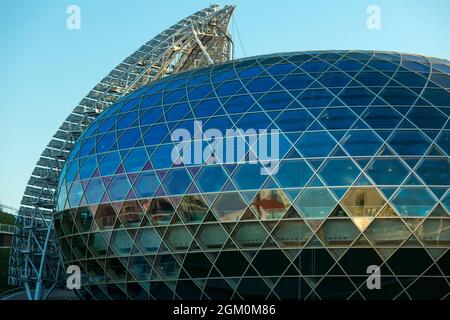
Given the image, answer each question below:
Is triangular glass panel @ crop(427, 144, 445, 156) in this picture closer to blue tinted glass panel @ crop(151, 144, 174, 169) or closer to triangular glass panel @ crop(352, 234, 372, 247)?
triangular glass panel @ crop(352, 234, 372, 247)

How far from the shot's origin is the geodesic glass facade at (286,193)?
31.8 m

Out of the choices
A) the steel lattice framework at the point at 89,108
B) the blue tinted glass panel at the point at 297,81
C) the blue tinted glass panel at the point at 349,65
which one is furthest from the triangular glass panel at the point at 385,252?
the steel lattice framework at the point at 89,108

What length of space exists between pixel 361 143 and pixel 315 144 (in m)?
2.18

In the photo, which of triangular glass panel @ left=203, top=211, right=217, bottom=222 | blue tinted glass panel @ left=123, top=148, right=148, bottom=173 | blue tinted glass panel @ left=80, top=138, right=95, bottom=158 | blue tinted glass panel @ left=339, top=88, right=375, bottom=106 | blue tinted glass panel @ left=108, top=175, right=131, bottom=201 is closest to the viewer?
triangular glass panel @ left=203, top=211, right=217, bottom=222

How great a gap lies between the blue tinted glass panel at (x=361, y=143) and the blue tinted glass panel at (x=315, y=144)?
75 cm

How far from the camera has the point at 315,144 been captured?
33562 mm

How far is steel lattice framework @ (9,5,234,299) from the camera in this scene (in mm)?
61656

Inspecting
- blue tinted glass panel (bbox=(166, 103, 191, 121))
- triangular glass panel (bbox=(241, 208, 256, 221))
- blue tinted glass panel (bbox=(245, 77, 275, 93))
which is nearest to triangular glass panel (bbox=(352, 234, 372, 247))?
triangular glass panel (bbox=(241, 208, 256, 221))

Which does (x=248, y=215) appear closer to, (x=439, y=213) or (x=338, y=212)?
(x=338, y=212)

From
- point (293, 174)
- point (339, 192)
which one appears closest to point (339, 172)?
point (339, 192)

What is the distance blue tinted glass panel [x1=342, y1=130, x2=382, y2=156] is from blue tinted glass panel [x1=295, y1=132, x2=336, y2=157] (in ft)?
2.47

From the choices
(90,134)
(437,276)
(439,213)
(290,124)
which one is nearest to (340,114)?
(290,124)

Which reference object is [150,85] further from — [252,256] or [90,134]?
[252,256]

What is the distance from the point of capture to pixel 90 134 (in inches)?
1706
